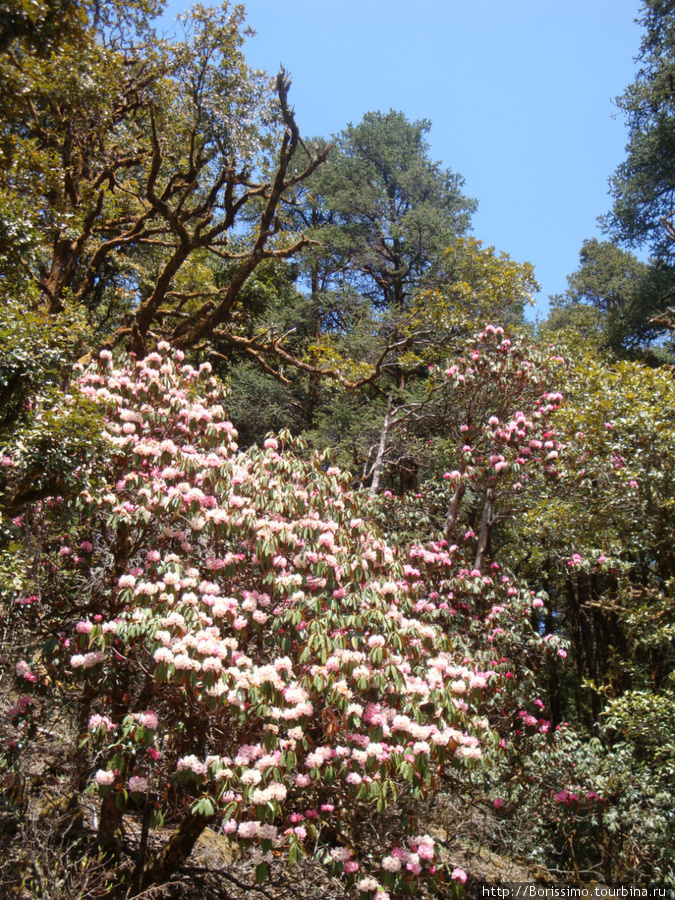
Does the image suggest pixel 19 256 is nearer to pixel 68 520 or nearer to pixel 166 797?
pixel 68 520

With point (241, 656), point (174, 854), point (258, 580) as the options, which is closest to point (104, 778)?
point (241, 656)

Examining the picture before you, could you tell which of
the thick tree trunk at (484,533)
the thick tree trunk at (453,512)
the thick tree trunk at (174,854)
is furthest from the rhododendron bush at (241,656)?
the thick tree trunk at (453,512)

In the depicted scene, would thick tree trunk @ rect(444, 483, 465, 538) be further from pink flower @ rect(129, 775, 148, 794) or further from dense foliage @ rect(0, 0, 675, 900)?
pink flower @ rect(129, 775, 148, 794)

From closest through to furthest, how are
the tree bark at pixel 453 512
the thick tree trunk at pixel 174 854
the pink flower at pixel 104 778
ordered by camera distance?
the pink flower at pixel 104 778
the thick tree trunk at pixel 174 854
the tree bark at pixel 453 512

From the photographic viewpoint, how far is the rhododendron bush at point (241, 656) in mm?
3734

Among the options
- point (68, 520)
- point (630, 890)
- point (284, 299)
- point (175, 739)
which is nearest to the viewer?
point (175, 739)

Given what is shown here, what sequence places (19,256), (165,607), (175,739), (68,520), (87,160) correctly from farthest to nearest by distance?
(87,160), (19,256), (68,520), (175,739), (165,607)

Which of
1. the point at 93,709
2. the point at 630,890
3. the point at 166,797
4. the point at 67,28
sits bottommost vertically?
the point at 630,890

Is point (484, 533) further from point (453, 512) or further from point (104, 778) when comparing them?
point (104, 778)

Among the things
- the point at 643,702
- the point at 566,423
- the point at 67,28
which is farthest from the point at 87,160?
the point at 643,702

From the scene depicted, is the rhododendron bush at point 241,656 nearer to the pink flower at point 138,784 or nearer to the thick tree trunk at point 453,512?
the pink flower at point 138,784

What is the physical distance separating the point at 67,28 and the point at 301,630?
5659 millimetres

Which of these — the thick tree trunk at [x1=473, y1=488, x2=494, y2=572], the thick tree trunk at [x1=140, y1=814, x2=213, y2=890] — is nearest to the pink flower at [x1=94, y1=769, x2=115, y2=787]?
the thick tree trunk at [x1=140, y1=814, x2=213, y2=890]

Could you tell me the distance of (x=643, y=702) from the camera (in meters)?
5.67
